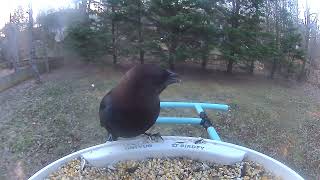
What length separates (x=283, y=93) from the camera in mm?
9195

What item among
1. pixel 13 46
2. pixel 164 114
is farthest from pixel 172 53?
pixel 13 46

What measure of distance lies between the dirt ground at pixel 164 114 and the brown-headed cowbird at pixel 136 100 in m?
3.89

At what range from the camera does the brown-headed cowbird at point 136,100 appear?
5.50 ft

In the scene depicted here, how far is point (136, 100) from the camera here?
1697 mm

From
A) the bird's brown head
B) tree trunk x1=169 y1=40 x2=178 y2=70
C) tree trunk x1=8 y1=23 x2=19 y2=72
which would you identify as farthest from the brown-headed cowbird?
tree trunk x1=8 y1=23 x2=19 y2=72

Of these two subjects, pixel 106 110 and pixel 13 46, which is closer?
pixel 106 110

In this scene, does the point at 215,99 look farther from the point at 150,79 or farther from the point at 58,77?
the point at 150,79

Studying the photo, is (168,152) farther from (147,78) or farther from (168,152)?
(147,78)

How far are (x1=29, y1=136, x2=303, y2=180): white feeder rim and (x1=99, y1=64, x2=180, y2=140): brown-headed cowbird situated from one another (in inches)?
2.7

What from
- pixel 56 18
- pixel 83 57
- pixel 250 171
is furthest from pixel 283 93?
pixel 250 171

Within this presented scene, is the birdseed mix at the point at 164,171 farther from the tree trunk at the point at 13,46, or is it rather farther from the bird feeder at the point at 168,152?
the tree trunk at the point at 13,46

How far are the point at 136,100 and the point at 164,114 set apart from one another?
17.1 ft

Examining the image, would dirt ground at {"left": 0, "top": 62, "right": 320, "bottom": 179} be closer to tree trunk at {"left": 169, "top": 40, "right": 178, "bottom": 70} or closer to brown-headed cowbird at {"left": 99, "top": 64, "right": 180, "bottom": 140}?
tree trunk at {"left": 169, "top": 40, "right": 178, "bottom": 70}

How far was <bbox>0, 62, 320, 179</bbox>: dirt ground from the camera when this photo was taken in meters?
5.92
